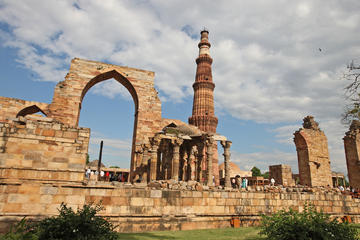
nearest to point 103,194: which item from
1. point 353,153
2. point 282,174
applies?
point 282,174

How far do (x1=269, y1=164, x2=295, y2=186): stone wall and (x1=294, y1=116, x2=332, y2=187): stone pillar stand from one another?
1042mm

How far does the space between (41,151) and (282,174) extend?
45.6ft

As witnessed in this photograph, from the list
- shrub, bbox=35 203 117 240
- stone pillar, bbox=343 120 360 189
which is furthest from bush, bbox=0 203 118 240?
stone pillar, bbox=343 120 360 189

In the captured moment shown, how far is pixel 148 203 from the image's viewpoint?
6.82 meters

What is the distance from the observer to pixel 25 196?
19.1 ft

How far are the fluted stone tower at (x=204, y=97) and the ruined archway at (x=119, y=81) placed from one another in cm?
983

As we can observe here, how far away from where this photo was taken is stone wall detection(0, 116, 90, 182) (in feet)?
19.9

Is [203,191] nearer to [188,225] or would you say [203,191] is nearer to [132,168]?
[188,225]

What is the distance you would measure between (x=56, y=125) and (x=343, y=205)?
36.9ft

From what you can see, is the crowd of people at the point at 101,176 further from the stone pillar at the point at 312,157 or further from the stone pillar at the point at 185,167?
the stone pillar at the point at 312,157

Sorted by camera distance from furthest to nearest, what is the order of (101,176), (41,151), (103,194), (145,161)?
(101,176), (145,161), (103,194), (41,151)

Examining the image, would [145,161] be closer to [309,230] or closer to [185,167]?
[185,167]

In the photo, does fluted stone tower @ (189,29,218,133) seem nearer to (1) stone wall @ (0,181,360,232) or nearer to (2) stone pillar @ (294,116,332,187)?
(2) stone pillar @ (294,116,332,187)

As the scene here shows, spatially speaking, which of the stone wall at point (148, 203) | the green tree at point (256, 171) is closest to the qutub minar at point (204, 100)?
the stone wall at point (148, 203)
